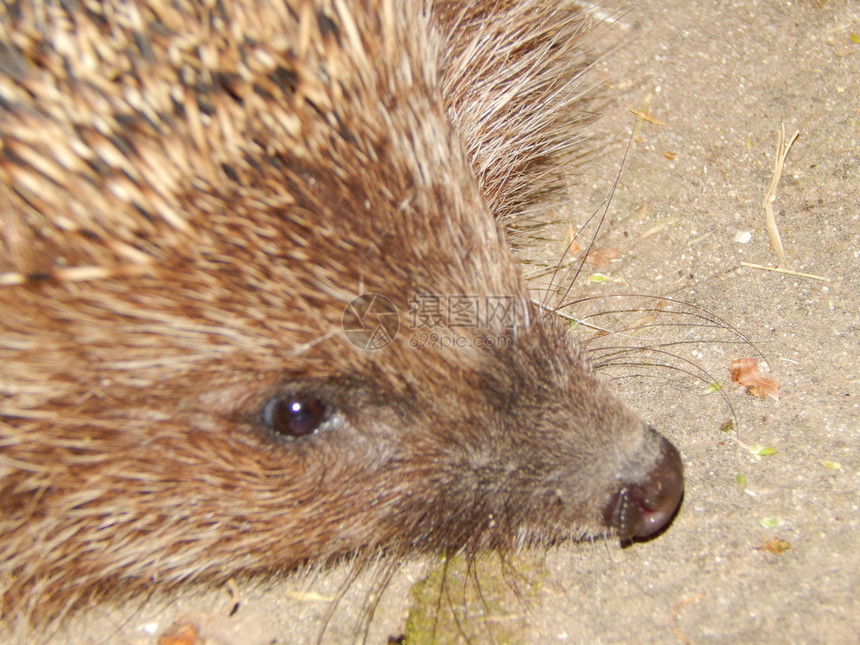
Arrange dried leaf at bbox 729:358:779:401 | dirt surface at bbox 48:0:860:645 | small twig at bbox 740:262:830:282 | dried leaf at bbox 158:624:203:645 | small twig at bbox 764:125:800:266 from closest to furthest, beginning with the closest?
dirt surface at bbox 48:0:860:645, dried leaf at bbox 158:624:203:645, dried leaf at bbox 729:358:779:401, small twig at bbox 740:262:830:282, small twig at bbox 764:125:800:266

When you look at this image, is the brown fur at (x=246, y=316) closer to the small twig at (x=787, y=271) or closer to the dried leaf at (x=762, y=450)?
the dried leaf at (x=762, y=450)

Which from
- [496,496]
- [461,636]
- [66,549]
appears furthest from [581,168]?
[66,549]

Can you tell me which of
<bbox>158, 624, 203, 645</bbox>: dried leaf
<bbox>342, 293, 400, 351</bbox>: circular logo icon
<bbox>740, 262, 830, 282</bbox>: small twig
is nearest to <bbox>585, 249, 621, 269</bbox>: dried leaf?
<bbox>740, 262, 830, 282</bbox>: small twig

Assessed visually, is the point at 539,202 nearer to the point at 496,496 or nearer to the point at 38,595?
the point at 496,496

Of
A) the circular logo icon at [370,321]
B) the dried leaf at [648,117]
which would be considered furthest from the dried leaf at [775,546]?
the dried leaf at [648,117]

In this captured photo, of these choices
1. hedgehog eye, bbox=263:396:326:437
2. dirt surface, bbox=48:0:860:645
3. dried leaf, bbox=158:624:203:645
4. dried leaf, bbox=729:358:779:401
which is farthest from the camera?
dried leaf, bbox=729:358:779:401

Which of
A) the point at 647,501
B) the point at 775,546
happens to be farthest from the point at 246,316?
the point at 775,546

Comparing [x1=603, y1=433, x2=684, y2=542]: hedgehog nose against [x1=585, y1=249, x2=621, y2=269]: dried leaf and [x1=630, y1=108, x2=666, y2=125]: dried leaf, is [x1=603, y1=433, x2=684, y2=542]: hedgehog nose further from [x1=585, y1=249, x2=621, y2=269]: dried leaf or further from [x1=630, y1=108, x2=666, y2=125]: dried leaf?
[x1=630, y1=108, x2=666, y2=125]: dried leaf
